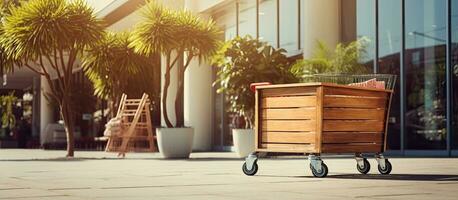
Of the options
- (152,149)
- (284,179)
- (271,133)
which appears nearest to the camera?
(284,179)

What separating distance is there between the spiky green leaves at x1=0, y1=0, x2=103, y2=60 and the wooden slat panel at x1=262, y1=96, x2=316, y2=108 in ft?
24.4

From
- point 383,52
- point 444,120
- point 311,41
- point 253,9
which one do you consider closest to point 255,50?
point 311,41

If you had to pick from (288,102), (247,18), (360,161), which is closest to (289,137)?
(288,102)

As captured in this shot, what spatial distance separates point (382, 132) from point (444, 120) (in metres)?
6.11

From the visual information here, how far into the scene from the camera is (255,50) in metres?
14.6

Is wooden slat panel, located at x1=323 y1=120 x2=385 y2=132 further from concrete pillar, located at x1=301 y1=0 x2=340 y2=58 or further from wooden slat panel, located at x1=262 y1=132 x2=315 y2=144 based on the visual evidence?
concrete pillar, located at x1=301 y1=0 x2=340 y2=58

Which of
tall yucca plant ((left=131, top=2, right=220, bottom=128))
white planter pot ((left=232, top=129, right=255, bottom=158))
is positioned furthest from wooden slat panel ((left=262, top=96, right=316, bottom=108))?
tall yucca plant ((left=131, top=2, right=220, bottom=128))

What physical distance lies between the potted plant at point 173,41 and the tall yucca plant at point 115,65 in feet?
4.62

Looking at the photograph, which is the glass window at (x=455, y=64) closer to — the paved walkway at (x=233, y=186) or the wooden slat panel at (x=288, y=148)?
the paved walkway at (x=233, y=186)

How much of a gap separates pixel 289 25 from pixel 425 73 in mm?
4435

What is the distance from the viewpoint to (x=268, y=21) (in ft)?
63.3

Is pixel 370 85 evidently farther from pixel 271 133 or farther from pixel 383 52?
pixel 383 52

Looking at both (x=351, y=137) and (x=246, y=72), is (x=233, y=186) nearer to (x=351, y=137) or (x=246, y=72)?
(x=351, y=137)

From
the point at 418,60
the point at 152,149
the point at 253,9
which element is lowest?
the point at 152,149
